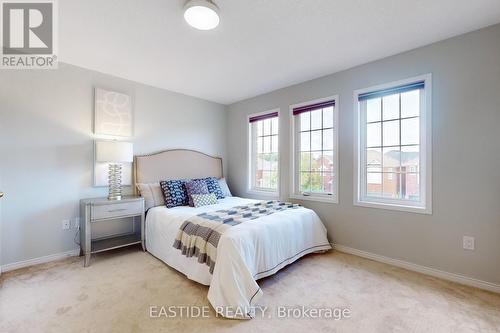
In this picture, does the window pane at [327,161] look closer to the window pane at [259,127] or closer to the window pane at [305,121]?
the window pane at [305,121]

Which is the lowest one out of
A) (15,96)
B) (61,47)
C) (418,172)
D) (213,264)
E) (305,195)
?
(213,264)

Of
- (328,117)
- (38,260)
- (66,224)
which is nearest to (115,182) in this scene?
(66,224)

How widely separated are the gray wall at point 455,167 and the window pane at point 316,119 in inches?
20.8

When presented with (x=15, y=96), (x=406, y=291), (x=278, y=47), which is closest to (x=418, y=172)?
(x=406, y=291)

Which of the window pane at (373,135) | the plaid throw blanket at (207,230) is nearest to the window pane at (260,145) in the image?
the plaid throw blanket at (207,230)

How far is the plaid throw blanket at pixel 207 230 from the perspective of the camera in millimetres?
1989

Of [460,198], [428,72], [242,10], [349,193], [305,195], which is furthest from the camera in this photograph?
[305,195]

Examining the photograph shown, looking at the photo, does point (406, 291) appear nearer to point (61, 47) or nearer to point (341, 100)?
point (341, 100)

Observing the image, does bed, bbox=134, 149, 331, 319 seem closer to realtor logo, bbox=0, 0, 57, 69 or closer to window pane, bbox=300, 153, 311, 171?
window pane, bbox=300, 153, 311, 171

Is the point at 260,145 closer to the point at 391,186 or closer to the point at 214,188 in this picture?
the point at 214,188

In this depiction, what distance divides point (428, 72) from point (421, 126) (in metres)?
0.55

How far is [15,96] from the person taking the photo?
2.45 metres

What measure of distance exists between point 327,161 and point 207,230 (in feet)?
6.38

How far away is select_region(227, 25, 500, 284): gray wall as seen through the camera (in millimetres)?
2035
